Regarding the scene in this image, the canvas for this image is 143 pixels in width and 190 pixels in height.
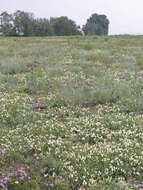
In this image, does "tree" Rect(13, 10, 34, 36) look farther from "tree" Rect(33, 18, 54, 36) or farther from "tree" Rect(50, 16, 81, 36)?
"tree" Rect(50, 16, 81, 36)

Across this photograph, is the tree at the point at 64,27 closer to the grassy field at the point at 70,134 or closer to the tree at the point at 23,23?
the tree at the point at 23,23

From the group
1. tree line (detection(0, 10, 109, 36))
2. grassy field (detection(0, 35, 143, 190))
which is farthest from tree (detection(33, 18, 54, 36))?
grassy field (detection(0, 35, 143, 190))

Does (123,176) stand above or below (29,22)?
below

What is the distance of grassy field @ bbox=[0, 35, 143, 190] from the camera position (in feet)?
16.8

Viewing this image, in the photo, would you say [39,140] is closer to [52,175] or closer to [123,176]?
[52,175]

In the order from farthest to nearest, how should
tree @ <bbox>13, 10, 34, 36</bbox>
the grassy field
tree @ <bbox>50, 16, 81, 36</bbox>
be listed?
tree @ <bbox>50, 16, 81, 36</bbox> → tree @ <bbox>13, 10, 34, 36</bbox> → the grassy field

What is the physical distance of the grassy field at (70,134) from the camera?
511 cm

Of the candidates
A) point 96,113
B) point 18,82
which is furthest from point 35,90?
point 96,113

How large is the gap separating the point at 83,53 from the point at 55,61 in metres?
3.68

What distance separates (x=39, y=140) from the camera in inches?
258

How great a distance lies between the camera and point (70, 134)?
22.9ft

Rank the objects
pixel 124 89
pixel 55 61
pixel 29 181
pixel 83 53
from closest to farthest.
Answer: pixel 29 181 → pixel 124 89 → pixel 55 61 → pixel 83 53

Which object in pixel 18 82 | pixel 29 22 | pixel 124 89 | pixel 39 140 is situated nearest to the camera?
pixel 39 140

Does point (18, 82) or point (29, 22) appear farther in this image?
point (29, 22)
